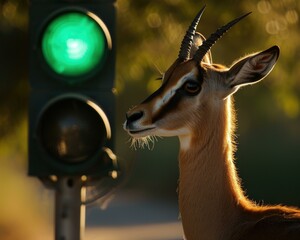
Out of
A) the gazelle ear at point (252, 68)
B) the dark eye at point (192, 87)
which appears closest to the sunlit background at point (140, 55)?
the dark eye at point (192, 87)

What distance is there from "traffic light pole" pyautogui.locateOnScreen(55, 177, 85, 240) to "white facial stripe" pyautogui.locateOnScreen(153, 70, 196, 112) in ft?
3.54

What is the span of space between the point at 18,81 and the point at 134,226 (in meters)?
12.8

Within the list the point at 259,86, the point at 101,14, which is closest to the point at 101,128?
the point at 101,14

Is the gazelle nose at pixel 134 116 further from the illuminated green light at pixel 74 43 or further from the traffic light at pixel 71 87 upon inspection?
the illuminated green light at pixel 74 43

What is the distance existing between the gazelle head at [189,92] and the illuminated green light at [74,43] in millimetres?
711

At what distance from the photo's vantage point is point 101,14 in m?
8.13

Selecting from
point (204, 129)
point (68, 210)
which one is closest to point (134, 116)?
point (204, 129)

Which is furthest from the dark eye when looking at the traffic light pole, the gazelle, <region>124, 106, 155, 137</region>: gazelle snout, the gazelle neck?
the traffic light pole

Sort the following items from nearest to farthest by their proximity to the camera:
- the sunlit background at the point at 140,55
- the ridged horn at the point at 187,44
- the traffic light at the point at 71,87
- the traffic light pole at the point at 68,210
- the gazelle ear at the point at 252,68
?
the gazelle ear at the point at 252,68 < the ridged horn at the point at 187,44 < the traffic light at the point at 71,87 < the traffic light pole at the point at 68,210 < the sunlit background at the point at 140,55

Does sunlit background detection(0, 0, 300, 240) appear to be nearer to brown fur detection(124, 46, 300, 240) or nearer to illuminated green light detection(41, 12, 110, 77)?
illuminated green light detection(41, 12, 110, 77)

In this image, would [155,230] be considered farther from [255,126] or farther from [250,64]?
[250,64]

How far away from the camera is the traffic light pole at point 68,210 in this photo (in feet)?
26.9

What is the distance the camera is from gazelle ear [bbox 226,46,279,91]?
7195 mm

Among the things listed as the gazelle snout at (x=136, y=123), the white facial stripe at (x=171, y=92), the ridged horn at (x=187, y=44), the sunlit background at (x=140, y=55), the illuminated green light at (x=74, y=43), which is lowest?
the gazelle snout at (x=136, y=123)
